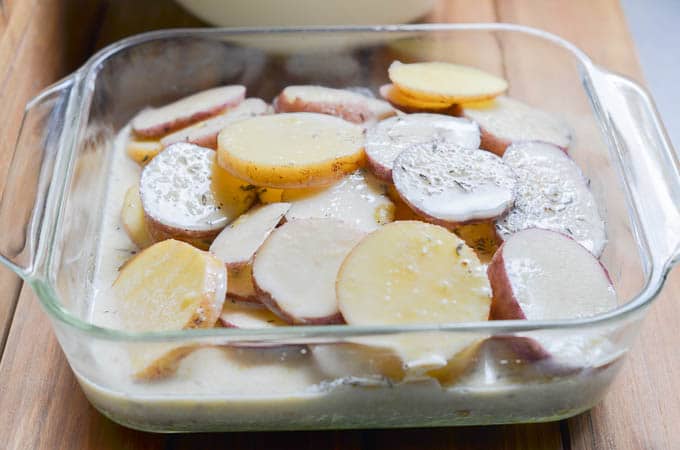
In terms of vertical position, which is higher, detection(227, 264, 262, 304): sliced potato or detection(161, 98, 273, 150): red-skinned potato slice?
detection(161, 98, 273, 150): red-skinned potato slice

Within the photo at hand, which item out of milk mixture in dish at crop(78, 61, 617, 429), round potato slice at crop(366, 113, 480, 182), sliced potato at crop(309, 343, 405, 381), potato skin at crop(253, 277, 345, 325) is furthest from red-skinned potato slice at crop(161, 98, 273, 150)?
sliced potato at crop(309, 343, 405, 381)

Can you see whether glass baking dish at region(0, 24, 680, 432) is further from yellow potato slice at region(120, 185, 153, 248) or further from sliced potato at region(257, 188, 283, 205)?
sliced potato at region(257, 188, 283, 205)

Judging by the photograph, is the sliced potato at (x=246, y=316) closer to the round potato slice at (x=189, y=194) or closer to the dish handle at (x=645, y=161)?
the round potato slice at (x=189, y=194)

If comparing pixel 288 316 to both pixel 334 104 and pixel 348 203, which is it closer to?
pixel 348 203

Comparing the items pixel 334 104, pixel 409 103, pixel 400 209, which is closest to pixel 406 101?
pixel 409 103

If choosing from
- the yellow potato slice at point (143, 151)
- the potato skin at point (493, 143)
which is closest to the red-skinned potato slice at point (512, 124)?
the potato skin at point (493, 143)
